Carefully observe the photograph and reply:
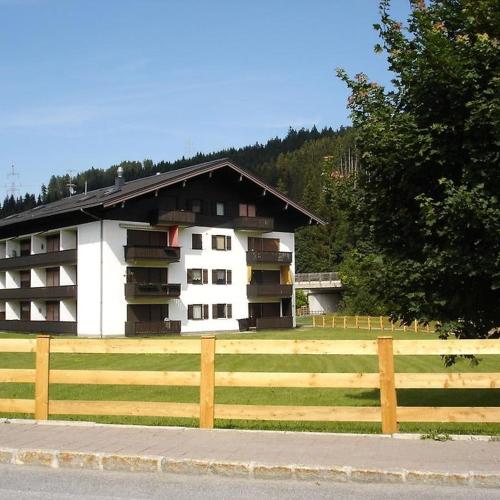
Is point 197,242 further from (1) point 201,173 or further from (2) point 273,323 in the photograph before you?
(2) point 273,323

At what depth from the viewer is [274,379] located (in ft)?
27.5

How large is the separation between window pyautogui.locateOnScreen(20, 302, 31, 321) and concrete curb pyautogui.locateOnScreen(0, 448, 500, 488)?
4830 centimetres

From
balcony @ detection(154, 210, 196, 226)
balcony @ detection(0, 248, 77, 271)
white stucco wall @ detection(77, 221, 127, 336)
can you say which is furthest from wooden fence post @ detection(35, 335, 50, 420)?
balcony @ detection(0, 248, 77, 271)

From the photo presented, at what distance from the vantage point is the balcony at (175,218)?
4731 centimetres

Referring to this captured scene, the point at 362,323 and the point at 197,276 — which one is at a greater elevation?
the point at 197,276

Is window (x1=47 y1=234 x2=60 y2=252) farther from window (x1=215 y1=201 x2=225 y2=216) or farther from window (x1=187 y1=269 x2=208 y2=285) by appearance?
window (x1=215 y1=201 x2=225 y2=216)

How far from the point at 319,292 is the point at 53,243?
164ft

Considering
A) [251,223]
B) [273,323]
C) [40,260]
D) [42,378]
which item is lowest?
[273,323]

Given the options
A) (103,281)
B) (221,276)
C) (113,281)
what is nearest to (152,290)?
(113,281)

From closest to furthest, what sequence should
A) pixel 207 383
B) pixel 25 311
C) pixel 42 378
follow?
1. pixel 207 383
2. pixel 42 378
3. pixel 25 311

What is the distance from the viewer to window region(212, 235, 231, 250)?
5234cm

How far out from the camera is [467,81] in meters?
9.57

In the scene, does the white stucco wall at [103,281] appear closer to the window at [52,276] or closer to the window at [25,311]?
the window at [52,276]

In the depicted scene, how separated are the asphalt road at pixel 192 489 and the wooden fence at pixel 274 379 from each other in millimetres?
1780
